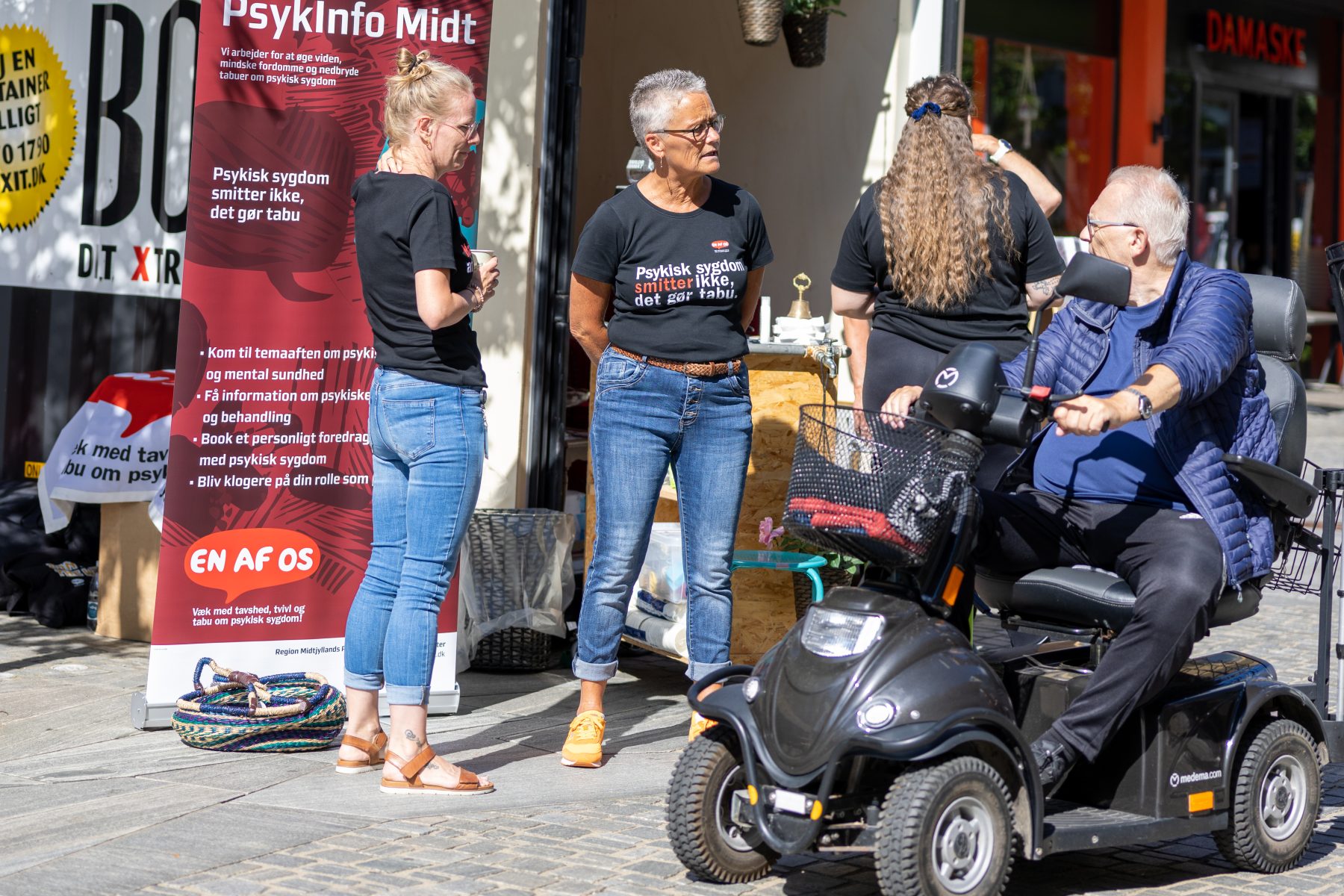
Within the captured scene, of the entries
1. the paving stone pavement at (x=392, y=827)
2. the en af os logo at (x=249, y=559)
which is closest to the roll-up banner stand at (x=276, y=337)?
the en af os logo at (x=249, y=559)

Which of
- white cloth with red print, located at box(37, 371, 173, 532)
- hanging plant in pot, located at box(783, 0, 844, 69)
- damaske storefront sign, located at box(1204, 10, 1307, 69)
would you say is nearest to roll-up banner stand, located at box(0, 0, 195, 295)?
white cloth with red print, located at box(37, 371, 173, 532)

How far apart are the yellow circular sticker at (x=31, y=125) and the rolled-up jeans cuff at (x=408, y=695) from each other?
4.26 metres

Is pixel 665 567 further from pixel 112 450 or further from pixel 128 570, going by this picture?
pixel 112 450

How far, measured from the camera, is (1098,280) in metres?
3.58

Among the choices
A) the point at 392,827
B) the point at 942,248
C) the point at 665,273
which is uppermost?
the point at 942,248

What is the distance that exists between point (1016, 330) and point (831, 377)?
1386mm

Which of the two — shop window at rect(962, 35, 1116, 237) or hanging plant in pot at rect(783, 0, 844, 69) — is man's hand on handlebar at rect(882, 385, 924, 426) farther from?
shop window at rect(962, 35, 1116, 237)

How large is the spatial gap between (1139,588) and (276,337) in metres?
2.81

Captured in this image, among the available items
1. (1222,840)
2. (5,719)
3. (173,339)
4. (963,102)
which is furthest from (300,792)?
(173,339)

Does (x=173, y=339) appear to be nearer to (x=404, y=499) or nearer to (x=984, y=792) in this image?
(x=404, y=499)

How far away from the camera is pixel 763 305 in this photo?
640cm

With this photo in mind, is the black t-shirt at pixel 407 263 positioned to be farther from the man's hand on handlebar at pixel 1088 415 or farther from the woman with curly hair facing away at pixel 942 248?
the man's hand on handlebar at pixel 1088 415

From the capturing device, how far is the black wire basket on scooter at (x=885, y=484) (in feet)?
11.6

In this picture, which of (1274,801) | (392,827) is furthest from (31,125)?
(1274,801)
